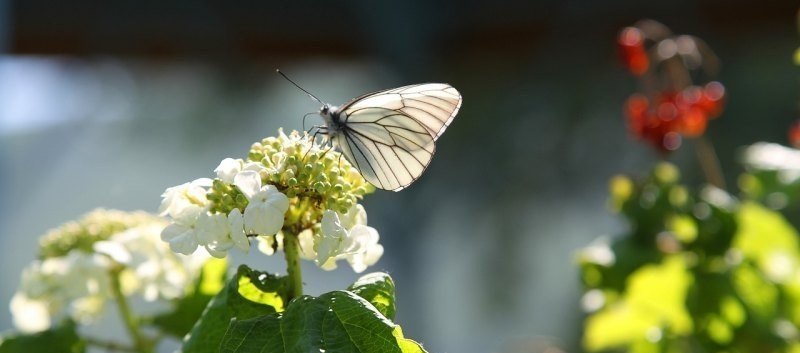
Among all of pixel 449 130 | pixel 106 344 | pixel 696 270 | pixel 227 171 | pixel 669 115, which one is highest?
pixel 227 171

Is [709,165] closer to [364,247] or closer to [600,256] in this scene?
[600,256]

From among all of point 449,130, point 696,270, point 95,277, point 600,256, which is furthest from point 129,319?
point 449,130

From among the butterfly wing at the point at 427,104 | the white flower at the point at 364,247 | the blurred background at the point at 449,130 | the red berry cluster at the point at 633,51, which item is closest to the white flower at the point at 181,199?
the white flower at the point at 364,247

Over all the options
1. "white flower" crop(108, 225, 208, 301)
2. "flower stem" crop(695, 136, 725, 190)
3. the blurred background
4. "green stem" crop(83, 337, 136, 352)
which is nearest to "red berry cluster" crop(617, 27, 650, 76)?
"flower stem" crop(695, 136, 725, 190)

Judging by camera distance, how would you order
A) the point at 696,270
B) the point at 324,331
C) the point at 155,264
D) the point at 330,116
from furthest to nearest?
the point at 696,270 < the point at 155,264 < the point at 330,116 < the point at 324,331

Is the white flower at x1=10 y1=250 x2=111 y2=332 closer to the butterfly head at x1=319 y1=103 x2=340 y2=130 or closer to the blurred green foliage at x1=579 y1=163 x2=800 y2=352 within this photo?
A: the butterfly head at x1=319 y1=103 x2=340 y2=130

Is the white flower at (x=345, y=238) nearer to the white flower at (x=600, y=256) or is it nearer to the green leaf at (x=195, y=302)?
the green leaf at (x=195, y=302)
